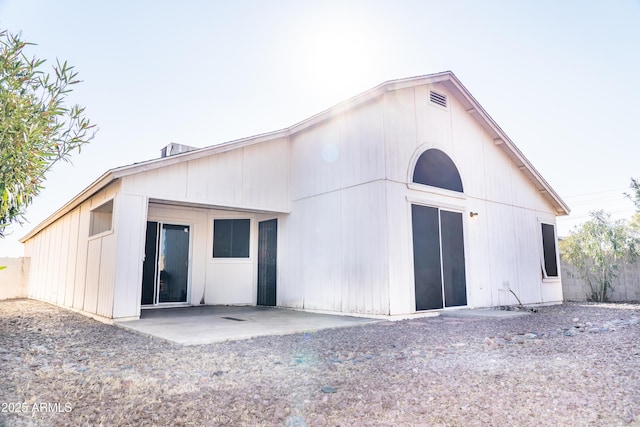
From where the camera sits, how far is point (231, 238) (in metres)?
9.04

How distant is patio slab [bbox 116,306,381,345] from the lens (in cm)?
457

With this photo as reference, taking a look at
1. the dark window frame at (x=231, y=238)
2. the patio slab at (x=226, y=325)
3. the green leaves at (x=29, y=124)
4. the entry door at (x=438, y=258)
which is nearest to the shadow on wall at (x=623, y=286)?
the entry door at (x=438, y=258)

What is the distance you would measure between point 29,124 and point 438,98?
7.38 meters

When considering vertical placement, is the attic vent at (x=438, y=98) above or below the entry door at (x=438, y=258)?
above

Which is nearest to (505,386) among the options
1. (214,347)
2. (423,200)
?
→ (214,347)

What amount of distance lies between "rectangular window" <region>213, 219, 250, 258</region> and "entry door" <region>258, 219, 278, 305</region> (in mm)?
369

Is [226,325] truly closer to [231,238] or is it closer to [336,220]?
[336,220]

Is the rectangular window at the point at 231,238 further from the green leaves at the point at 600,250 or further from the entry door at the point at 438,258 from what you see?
the green leaves at the point at 600,250

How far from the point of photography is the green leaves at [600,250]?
36.1 ft

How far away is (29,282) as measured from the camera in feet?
46.3

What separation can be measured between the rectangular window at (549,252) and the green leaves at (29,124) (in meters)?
10.7

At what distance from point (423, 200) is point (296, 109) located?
3.60m

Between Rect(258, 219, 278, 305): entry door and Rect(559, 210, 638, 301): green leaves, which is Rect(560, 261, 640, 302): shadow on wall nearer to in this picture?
Rect(559, 210, 638, 301): green leaves

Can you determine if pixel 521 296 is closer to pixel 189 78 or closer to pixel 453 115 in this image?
pixel 453 115
